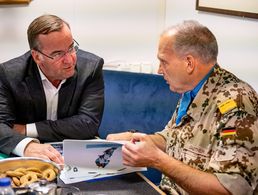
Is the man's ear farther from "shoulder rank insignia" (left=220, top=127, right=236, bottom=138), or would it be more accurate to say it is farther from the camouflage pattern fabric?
"shoulder rank insignia" (left=220, top=127, right=236, bottom=138)

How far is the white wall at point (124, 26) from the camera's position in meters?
2.49

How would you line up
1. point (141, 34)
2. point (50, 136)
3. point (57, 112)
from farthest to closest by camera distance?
point (141, 34) < point (57, 112) < point (50, 136)

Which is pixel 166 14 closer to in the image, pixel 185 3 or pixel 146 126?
pixel 185 3

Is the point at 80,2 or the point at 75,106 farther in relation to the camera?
the point at 80,2

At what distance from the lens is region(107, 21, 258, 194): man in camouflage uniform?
131cm

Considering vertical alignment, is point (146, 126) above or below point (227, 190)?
below

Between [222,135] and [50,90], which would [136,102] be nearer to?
[50,90]

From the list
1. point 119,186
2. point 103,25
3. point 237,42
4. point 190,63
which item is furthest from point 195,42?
point 103,25

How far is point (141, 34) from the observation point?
3.24m

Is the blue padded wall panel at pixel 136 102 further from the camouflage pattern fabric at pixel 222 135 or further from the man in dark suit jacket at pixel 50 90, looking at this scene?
the camouflage pattern fabric at pixel 222 135

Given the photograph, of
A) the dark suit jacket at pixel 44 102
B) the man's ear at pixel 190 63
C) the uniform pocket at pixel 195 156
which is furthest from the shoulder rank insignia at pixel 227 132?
the dark suit jacket at pixel 44 102

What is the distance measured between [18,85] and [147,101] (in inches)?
29.0

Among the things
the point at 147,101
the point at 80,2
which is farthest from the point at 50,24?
the point at 80,2

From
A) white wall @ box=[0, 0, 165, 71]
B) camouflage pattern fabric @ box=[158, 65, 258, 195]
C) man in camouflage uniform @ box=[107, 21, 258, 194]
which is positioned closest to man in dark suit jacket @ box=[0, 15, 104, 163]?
man in camouflage uniform @ box=[107, 21, 258, 194]
